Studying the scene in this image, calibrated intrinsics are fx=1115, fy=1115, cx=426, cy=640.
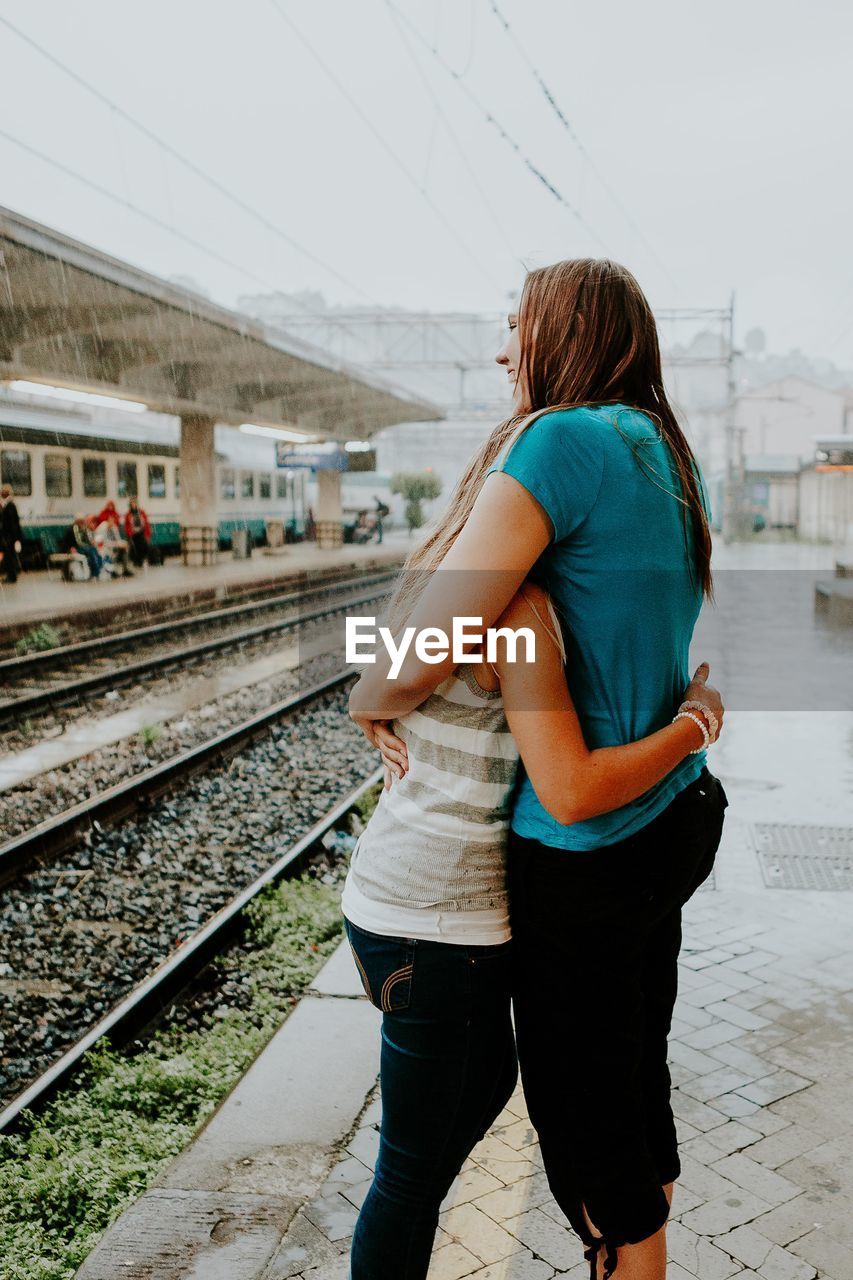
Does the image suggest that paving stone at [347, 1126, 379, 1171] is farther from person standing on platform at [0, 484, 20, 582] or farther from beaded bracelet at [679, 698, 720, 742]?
person standing on platform at [0, 484, 20, 582]

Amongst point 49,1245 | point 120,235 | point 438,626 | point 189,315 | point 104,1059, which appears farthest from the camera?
point 120,235

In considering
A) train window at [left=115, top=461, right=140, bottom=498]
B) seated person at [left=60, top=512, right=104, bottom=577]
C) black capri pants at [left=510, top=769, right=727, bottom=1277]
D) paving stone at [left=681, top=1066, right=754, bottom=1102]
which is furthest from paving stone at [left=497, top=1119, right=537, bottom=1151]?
train window at [left=115, top=461, right=140, bottom=498]

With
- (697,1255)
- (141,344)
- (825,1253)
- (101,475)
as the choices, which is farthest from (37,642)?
(825,1253)

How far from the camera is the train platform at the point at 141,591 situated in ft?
55.3

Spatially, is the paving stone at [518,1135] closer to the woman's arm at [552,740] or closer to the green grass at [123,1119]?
the green grass at [123,1119]

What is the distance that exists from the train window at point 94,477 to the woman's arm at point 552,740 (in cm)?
2358

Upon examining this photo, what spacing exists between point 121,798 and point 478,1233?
197 inches

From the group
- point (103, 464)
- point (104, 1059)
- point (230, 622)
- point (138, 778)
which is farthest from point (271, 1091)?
point (103, 464)

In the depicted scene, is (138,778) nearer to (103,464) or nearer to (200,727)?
(200,727)

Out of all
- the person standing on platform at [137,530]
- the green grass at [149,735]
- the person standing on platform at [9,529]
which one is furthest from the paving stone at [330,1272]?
the person standing on platform at [137,530]

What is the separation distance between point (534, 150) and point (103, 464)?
1369cm

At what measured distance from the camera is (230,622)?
17.9 m

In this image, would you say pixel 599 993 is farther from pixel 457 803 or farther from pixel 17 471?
pixel 17 471

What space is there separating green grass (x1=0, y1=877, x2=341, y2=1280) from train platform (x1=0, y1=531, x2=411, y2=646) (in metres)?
11.2
